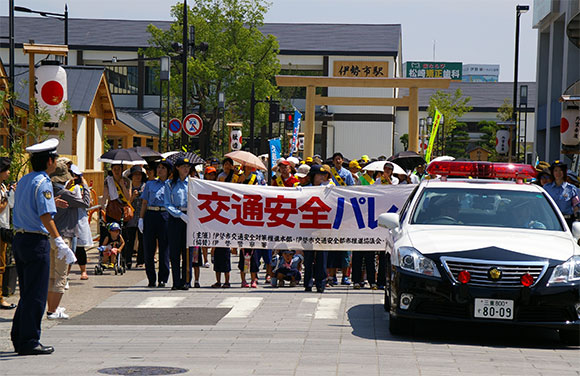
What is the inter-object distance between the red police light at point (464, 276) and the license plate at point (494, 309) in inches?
8.4

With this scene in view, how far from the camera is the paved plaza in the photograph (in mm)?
7660

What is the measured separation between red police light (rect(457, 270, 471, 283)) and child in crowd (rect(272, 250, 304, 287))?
5.57 metres

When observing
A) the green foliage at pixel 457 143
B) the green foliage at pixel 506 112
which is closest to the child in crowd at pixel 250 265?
the green foliage at pixel 506 112

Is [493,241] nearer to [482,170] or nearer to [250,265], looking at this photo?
[482,170]

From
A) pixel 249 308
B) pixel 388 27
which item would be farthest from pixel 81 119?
pixel 388 27

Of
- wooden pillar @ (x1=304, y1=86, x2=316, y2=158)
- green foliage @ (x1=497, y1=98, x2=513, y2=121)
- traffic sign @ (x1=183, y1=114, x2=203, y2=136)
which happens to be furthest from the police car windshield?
green foliage @ (x1=497, y1=98, x2=513, y2=121)

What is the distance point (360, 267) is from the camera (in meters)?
14.3

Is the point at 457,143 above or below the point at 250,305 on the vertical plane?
above

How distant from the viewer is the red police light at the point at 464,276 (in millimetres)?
8805

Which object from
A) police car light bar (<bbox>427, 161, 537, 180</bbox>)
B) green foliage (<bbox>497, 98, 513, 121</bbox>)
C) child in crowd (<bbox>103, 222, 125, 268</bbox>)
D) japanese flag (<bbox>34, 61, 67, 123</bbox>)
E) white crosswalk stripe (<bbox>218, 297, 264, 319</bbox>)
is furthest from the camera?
green foliage (<bbox>497, 98, 513, 121</bbox>)

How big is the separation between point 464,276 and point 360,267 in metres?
5.52

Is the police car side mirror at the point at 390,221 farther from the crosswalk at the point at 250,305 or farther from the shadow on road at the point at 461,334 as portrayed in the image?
the crosswalk at the point at 250,305

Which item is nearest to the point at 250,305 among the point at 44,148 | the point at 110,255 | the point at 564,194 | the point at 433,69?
the point at 44,148

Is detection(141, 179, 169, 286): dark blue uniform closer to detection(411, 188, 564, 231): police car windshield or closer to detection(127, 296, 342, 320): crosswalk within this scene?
detection(127, 296, 342, 320): crosswalk
